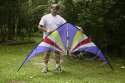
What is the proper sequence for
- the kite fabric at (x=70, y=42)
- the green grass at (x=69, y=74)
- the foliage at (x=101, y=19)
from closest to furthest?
the green grass at (x=69, y=74) < the kite fabric at (x=70, y=42) < the foliage at (x=101, y=19)

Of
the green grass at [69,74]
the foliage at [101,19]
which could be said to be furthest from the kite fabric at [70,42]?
the foliage at [101,19]

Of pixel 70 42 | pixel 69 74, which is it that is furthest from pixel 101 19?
pixel 69 74

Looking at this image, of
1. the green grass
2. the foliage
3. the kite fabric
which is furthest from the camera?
the foliage

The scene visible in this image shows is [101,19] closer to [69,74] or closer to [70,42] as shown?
[70,42]

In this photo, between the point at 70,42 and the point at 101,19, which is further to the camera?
the point at 101,19

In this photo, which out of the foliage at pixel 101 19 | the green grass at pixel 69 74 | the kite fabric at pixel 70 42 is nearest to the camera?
the green grass at pixel 69 74

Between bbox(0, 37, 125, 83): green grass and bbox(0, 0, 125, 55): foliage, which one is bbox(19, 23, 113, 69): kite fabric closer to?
bbox(0, 37, 125, 83): green grass

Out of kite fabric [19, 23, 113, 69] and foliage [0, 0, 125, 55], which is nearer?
kite fabric [19, 23, 113, 69]

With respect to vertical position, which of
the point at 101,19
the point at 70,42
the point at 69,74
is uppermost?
the point at 101,19

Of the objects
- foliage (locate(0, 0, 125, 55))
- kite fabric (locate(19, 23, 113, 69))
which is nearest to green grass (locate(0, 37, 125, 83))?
kite fabric (locate(19, 23, 113, 69))

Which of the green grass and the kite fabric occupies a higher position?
the kite fabric

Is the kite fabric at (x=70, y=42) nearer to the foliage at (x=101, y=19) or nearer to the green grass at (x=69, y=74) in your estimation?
the green grass at (x=69, y=74)

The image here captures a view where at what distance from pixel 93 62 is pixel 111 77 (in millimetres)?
3456

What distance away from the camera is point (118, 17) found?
1327cm
